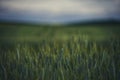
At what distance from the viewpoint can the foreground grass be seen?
1.23m

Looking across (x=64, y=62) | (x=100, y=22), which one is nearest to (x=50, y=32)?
(x=100, y=22)

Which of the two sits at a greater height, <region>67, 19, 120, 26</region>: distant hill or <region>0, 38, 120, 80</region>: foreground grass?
<region>67, 19, 120, 26</region>: distant hill

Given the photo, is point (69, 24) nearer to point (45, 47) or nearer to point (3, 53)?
point (45, 47)

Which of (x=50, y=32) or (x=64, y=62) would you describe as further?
(x=50, y=32)

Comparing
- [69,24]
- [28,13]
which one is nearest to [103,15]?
[69,24]

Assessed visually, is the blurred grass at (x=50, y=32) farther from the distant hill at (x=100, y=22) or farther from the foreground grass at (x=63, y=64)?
the foreground grass at (x=63, y=64)

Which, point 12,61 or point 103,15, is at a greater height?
point 103,15

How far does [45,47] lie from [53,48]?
0.18ft

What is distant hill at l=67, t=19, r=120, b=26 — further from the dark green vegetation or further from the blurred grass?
the dark green vegetation


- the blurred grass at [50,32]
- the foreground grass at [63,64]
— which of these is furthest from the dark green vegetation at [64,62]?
the blurred grass at [50,32]

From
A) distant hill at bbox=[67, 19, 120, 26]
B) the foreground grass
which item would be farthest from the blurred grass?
the foreground grass

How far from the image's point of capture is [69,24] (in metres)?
1.61

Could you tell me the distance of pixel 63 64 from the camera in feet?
4.07

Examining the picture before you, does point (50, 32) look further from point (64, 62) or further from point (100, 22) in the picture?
point (64, 62)
